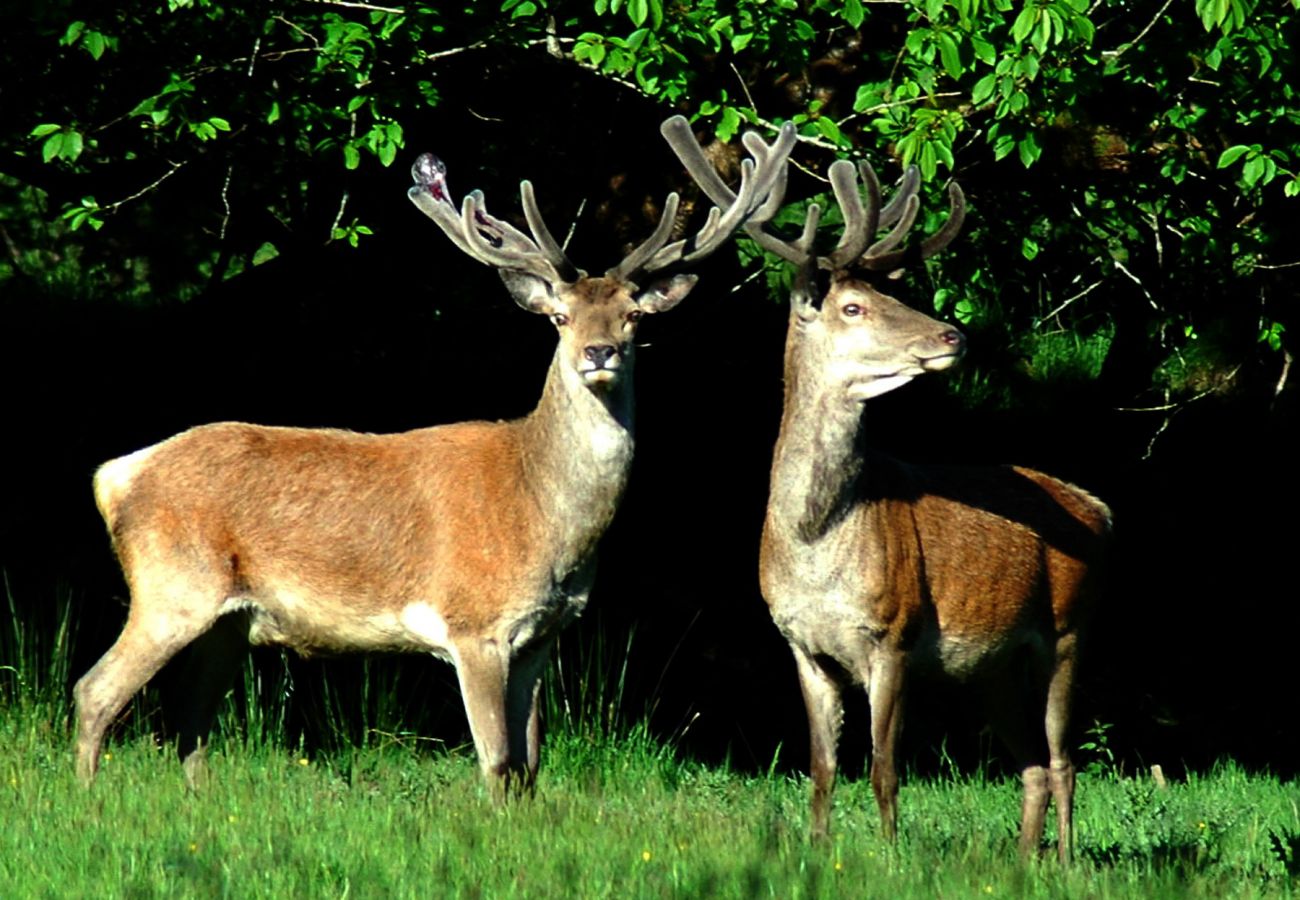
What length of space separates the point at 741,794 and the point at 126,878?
3366mm

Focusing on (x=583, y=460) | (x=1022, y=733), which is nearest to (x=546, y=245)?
(x=583, y=460)

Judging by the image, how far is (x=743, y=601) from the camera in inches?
481

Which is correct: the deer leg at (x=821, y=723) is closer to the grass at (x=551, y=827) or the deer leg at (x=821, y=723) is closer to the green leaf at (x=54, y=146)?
the grass at (x=551, y=827)

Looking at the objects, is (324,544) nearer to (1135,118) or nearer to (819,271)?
(819,271)

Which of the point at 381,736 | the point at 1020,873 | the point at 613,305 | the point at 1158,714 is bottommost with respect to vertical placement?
the point at 1158,714

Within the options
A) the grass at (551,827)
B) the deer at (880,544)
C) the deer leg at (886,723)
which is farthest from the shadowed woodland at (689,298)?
the deer leg at (886,723)

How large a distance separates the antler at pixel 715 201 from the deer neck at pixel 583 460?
0.46m

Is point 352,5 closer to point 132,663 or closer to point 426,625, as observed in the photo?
point 426,625

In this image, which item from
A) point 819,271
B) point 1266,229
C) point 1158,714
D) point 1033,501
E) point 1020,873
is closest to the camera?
point 1020,873

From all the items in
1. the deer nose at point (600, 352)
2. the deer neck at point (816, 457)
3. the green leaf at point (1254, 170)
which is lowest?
the deer neck at point (816, 457)

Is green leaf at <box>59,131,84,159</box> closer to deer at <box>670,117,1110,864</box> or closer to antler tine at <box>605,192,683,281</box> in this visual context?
antler tine at <box>605,192,683,281</box>

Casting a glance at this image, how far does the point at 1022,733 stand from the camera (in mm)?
8352

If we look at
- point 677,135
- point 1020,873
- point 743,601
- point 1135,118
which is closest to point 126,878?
point 1020,873

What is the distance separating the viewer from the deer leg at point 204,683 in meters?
8.17
